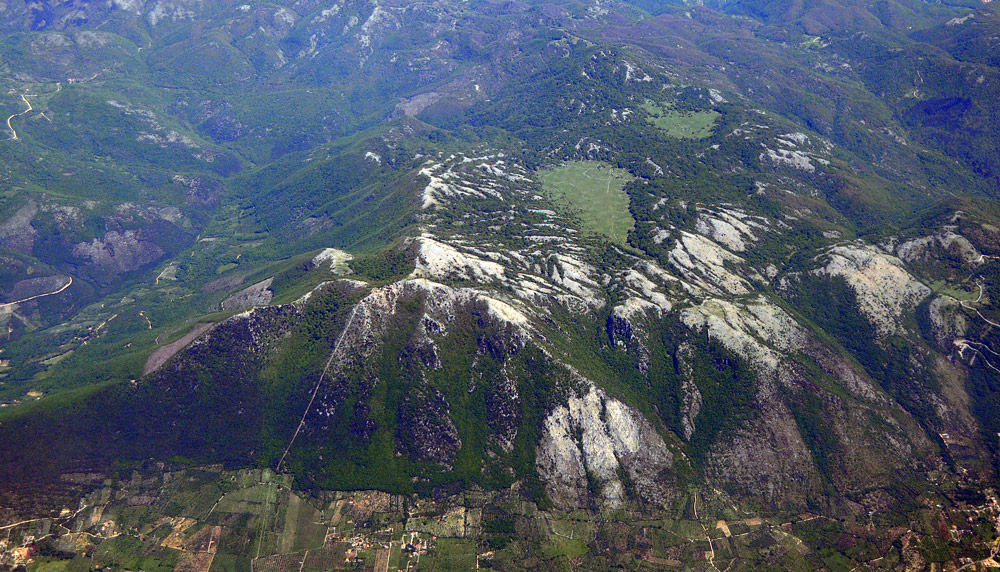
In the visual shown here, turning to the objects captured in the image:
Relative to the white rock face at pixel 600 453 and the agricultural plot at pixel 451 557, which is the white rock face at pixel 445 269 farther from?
the agricultural plot at pixel 451 557

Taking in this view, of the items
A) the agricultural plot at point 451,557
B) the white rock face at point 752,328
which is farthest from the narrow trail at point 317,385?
the white rock face at point 752,328

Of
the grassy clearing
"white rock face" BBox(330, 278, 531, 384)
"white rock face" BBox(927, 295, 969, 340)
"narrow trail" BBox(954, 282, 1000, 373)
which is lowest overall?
the grassy clearing

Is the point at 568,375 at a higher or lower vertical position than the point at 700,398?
higher

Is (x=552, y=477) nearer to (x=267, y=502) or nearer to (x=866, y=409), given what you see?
(x=267, y=502)

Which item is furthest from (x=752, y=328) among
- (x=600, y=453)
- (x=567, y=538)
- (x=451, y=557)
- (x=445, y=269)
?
(x=451, y=557)

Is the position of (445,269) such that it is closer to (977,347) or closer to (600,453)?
(600,453)

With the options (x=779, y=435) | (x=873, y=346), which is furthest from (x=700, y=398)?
(x=873, y=346)

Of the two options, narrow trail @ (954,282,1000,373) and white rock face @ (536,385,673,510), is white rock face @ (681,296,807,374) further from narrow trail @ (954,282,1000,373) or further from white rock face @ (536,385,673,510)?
narrow trail @ (954,282,1000,373)

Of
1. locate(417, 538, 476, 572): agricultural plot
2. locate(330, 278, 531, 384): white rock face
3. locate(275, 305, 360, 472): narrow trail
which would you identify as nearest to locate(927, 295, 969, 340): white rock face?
locate(330, 278, 531, 384): white rock face

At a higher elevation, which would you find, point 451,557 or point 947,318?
point 947,318
